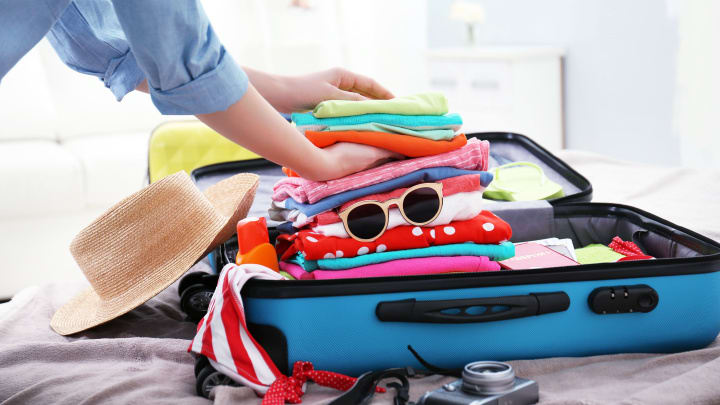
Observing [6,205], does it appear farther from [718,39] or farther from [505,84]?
[718,39]

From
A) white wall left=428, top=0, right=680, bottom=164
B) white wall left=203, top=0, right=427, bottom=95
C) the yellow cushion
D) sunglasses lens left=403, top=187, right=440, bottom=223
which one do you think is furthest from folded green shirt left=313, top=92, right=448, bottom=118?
white wall left=203, top=0, right=427, bottom=95

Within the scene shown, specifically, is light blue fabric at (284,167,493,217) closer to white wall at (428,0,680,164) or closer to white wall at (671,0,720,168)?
white wall at (671,0,720,168)

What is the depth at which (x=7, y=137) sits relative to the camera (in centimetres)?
281

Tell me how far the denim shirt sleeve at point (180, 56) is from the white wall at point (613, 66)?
2.57 m

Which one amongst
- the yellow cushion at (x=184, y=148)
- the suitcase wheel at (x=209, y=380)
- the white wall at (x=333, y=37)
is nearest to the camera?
the suitcase wheel at (x=209, y=380)

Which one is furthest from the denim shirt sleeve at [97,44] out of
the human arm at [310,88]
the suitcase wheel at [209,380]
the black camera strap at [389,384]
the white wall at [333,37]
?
the white wall at [333,37]

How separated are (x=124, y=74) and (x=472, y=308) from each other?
554 mm

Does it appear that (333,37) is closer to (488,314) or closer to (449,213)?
(449,213)

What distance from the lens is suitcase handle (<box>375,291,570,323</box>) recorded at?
83 centimetres

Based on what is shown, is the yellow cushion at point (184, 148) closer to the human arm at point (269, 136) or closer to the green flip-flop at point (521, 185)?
the green flip-flop at point (521, 185)

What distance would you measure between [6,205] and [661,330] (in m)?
2.14

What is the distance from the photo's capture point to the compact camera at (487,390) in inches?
28.2

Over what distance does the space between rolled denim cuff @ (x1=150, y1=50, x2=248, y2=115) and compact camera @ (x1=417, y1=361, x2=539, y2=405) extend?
363 mm

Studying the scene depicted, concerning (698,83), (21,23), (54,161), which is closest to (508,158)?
(21,23)
